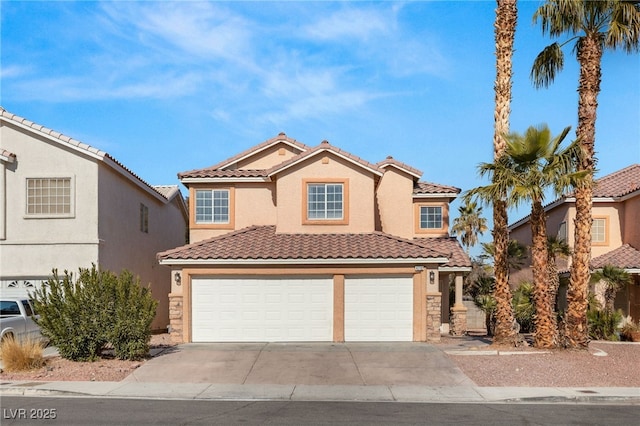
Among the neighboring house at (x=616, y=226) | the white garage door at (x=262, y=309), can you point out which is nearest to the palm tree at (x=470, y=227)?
the neighboring house at (x=616, y=226)

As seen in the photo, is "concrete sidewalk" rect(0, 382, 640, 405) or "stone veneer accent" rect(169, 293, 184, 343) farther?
"stone veneer accent" rect(169, 293, 184, 343)

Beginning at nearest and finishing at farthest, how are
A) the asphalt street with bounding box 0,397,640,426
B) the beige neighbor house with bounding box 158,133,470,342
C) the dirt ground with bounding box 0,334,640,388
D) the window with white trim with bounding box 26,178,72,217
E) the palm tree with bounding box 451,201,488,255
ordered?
1. the asphalt street with bounding box 0,397,640,426
2. the dirt ground with bounding box 0,334,640,388
3. the beige neighbor house with bounding box 158,133,470,342
4. the window with white trim with bounding box 26,178,72,217
5. the palm tree with bounding box 451,201,488,255

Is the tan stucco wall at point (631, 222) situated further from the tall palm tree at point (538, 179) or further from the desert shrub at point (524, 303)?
the tall palm tree at point (538, 179)

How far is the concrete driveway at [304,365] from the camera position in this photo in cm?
1564

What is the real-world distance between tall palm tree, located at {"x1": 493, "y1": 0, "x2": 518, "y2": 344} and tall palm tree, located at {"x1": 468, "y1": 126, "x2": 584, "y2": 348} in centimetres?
53

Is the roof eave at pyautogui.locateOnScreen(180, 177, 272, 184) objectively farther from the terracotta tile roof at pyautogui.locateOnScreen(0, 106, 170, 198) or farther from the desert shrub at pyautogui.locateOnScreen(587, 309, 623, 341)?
the desert shrub at pyautogui.locateOnScreen(587, 309, 623, 341)

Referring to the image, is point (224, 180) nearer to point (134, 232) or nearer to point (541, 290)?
point (134, 232)

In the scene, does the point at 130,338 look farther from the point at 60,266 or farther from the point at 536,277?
the point at 536,277

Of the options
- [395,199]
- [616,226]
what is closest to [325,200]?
[395,199]

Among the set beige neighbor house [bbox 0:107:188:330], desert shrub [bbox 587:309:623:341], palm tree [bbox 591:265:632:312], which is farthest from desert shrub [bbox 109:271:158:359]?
palm tree [bbox 591:265:632:312]

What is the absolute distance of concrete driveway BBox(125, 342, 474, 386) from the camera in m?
15.6

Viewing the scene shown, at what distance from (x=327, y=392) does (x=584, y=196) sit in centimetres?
992

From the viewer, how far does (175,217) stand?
35.2 m

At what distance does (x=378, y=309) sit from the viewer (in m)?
21.6
